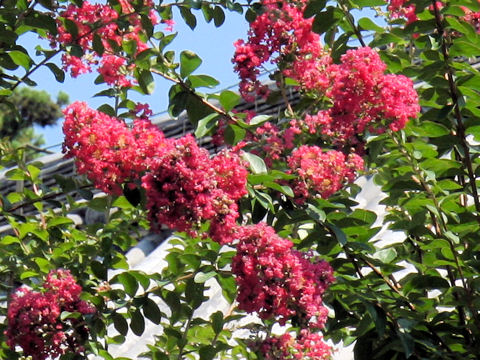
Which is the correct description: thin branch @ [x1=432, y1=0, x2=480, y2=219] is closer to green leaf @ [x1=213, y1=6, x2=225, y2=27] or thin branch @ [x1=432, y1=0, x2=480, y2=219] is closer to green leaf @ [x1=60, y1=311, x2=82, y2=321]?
green leaf @ [x1=213, y1=6, x2=225, y2=27]

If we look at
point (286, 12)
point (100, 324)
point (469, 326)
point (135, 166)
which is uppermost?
point (286, 12)

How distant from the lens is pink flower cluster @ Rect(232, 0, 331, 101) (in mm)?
2391

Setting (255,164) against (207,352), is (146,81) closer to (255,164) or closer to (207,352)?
(255,164)

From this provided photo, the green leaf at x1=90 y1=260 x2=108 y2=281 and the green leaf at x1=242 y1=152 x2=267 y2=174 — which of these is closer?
the green leaf at x1=242 y1=152 x2=267 y2=174

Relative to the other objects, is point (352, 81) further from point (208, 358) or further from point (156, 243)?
point (156, 243)

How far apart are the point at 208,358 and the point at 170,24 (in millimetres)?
822

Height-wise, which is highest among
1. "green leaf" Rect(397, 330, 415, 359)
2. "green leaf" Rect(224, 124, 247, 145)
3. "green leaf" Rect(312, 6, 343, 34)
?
"green leaf" Rect(312, 6, 343, 34)

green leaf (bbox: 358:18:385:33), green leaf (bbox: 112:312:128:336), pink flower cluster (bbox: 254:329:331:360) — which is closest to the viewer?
pink flower cluster (bbox: 254:329:331:360)

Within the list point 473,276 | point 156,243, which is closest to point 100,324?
point 473,276

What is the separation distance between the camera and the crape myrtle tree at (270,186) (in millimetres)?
1876

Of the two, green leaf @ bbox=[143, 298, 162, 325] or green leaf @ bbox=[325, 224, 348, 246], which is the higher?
green leaf @ bbox=[325, 224, 348, 246]

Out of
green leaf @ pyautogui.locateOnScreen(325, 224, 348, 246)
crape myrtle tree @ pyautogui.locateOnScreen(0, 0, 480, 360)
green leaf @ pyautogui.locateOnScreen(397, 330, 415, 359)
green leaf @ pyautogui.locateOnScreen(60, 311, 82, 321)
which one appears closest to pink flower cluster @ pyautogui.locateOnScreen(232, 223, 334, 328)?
crape myrtle tree @ pyautogui.locateOnScreen(0, 0, 480, 360)

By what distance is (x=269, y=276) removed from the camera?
1805mm

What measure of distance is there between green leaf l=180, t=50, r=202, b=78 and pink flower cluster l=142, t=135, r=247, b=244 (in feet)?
0.91
